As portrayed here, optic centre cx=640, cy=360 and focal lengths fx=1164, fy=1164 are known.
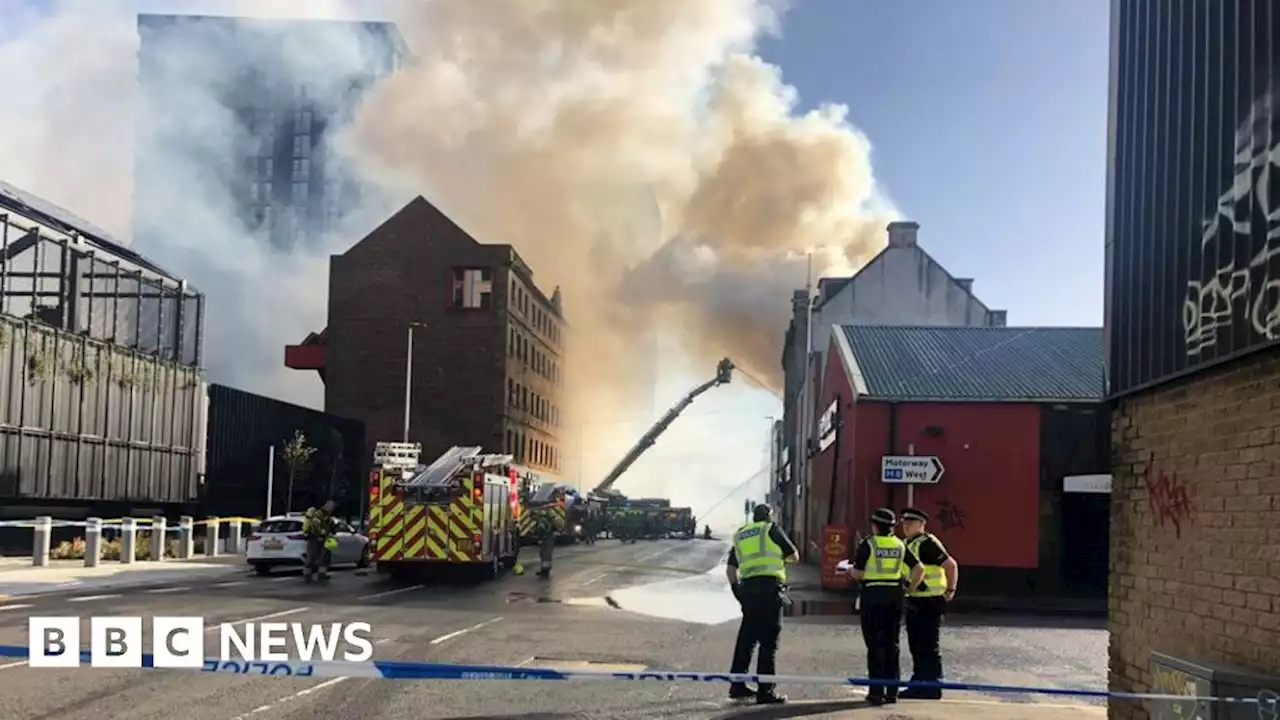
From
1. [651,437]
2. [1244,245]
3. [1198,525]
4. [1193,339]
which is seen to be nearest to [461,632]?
[1198,525]

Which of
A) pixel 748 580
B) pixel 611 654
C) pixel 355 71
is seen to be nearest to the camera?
pixel 748 580

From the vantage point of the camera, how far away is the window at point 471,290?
52875mm

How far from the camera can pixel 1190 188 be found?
242 inches

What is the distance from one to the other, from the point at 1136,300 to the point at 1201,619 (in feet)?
6.64

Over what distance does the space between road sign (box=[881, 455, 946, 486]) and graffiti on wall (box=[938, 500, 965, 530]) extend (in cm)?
59

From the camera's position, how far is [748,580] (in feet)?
29.6

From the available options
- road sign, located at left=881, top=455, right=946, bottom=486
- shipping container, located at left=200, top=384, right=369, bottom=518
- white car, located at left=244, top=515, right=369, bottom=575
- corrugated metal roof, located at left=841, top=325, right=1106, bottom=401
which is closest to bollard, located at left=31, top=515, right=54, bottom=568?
white car, located at left=244, top=515, right=369, bottom=575

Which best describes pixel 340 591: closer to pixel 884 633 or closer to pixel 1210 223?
pixel 884 633

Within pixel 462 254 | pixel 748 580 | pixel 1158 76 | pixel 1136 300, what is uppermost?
pixel 462 254

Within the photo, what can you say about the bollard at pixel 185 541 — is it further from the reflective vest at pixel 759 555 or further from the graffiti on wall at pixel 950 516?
the reflective vest at pixel 759 555

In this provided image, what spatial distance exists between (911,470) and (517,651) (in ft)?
38.4

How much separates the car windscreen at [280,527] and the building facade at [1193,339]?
682 inches

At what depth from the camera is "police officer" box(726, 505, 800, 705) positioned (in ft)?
29.2

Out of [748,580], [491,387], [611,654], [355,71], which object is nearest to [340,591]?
[611,654]
